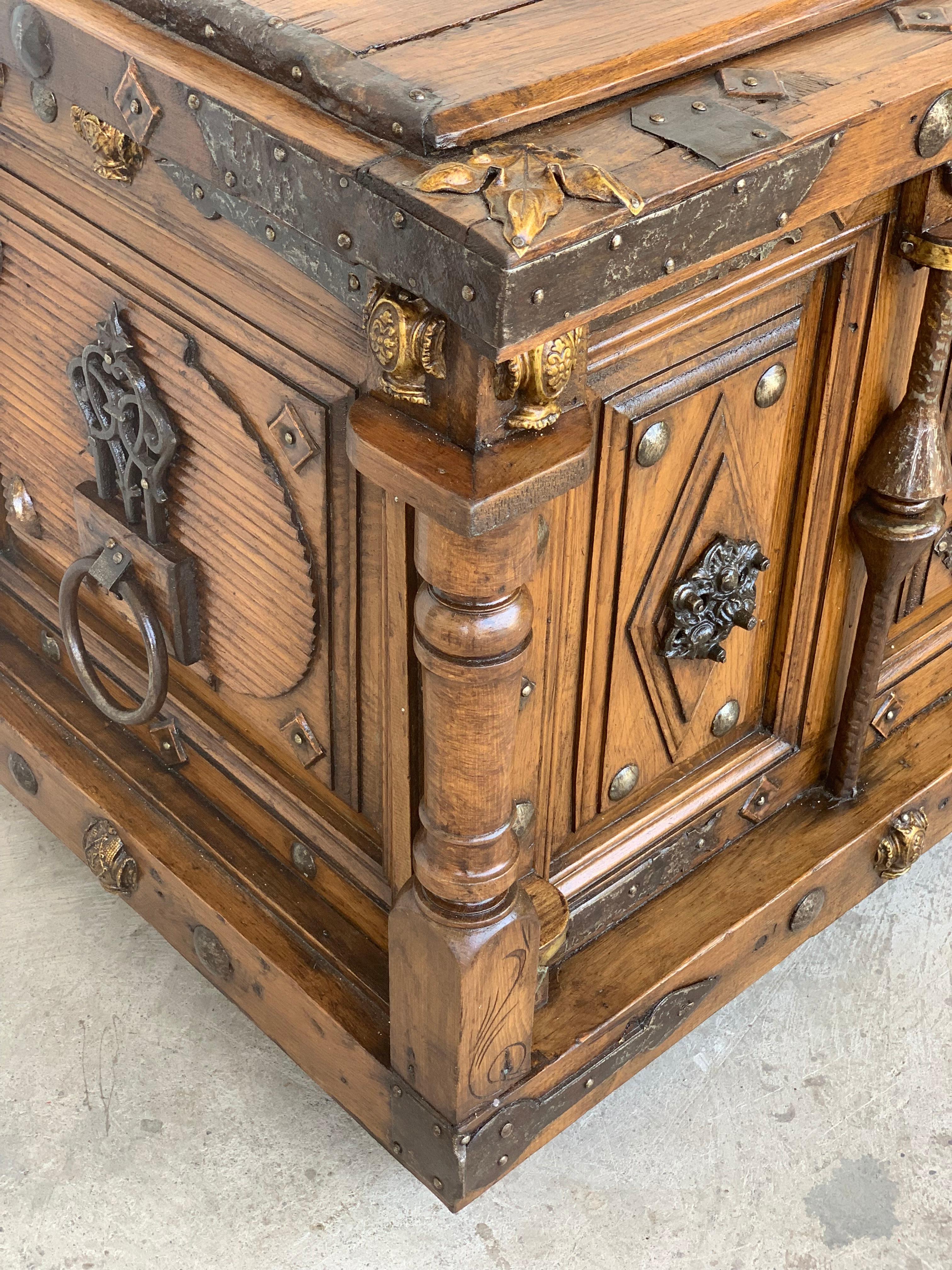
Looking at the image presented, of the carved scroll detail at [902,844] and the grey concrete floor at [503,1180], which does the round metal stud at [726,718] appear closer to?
the carved scroll detail at [902,844]

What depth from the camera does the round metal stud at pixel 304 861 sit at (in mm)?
1749

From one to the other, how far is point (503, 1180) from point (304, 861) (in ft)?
1.36

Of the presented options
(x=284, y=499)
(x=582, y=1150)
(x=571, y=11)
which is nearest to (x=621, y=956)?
(x=582, y=1150)

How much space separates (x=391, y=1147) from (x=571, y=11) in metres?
1.14

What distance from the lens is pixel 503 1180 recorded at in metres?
1.74

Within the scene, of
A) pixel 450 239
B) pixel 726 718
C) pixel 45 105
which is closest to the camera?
pixel 450 239

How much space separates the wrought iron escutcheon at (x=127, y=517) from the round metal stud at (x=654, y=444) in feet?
1.65

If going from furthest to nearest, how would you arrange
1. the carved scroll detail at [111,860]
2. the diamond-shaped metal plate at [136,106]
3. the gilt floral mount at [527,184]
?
the carved scroll detail at [111,860] < the diamond-shaped metal plate at [136,106] < the gilt floral mount at [527,184]

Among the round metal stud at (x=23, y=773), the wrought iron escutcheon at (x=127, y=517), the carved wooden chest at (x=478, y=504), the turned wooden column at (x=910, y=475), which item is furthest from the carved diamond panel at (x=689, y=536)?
the round metal stud at (x=23, y=773)

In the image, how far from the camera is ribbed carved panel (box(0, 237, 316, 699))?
1.57 metres

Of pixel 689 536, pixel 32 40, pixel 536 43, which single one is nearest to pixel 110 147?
pixel 32 40

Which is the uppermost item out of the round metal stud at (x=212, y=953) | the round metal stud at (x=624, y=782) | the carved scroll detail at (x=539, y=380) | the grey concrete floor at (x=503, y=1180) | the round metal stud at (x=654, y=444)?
the carved scroll detail at (x=539, y=380)

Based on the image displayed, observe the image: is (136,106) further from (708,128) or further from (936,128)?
(936,128)

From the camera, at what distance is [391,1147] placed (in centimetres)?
166
